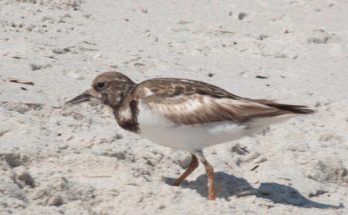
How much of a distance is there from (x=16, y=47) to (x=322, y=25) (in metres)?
4.25

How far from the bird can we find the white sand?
13.1 inches

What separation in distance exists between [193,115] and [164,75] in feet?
8.23

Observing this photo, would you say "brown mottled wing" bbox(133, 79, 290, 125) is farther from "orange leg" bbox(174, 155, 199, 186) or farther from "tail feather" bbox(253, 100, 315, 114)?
"orange leg" bbox(174, 155, 199, 186)

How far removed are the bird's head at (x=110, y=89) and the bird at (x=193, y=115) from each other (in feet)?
0.54

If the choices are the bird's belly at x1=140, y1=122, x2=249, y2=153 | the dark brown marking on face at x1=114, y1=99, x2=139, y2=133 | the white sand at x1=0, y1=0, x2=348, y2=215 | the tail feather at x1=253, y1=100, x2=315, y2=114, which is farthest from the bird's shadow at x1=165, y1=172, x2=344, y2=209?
the tail feather at x1=253, y1=100, x2=315, y2=114

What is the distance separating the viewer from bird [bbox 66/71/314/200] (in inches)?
251

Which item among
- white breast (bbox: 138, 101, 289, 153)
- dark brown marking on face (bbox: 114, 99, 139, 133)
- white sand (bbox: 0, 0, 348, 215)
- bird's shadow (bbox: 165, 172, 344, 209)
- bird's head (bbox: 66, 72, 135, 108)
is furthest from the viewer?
bird's head (bbox: 66, 72, 135, 108)

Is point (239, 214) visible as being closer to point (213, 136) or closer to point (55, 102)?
point (213, 136)

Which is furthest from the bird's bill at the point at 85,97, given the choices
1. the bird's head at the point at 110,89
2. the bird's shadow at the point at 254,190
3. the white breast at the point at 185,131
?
the bird's shadow at the point at 254,190

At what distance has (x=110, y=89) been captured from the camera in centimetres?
686

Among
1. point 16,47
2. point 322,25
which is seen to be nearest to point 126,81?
point 16,47

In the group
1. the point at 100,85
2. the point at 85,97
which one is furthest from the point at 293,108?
the point at 85,97

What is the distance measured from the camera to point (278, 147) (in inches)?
294

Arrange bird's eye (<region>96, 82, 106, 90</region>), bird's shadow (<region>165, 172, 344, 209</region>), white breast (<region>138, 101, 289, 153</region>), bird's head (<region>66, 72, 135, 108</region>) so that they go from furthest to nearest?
bird's eye (<region>96, 82, 106, 90</region>)
bird's head (<region>66, 72, 135, 108</region>)
bird's shadow (<region>165, 172, 344, 209</region>)
white breast (<region>138, 101, 289, 153</region>)
